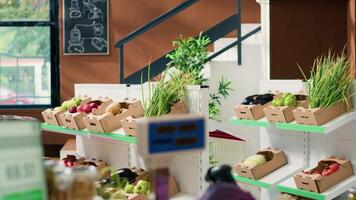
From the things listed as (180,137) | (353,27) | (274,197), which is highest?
(353,27)

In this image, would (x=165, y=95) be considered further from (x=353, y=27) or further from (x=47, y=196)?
(x=47, y=196)

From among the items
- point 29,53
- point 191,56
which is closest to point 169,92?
point 191,56

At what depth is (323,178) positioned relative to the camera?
3463 millimetres

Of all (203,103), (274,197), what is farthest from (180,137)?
(274,197)

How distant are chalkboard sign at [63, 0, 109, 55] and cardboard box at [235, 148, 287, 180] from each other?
179 inches

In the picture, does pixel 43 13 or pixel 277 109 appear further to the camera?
pixel 43 13

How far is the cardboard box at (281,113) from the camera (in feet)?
12.0

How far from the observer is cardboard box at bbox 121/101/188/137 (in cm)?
364

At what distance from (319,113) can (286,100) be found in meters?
0.31

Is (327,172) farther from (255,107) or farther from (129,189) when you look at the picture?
(129,189)

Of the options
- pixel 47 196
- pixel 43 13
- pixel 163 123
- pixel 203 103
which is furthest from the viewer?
pixel 43 13

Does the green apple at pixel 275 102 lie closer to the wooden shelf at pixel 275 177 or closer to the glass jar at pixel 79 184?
the wooden shelf at pixel 275 177

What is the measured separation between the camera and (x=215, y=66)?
6195 millimetres

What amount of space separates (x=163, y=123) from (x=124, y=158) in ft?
10.2
